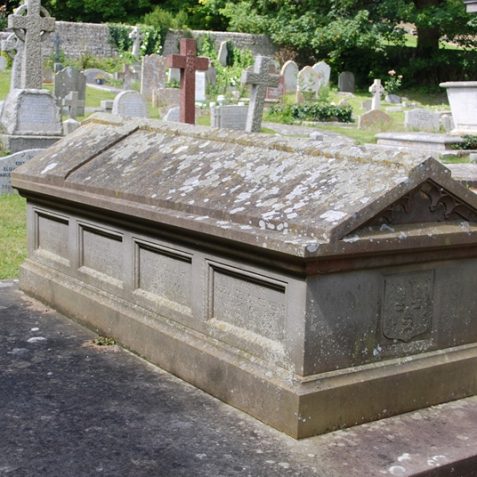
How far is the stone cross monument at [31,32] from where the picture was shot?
15438 mm

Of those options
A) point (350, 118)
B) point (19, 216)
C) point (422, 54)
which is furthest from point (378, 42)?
point (19, 216)

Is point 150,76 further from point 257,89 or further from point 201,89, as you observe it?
point 257,89

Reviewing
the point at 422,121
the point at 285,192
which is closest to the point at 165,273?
the point at 285,192

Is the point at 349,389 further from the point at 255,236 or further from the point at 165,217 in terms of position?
the point at 165,217

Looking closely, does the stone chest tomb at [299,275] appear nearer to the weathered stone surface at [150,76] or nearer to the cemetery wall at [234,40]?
the weathered stone surface at [150,76]

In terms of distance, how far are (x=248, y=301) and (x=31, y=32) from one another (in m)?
13.2

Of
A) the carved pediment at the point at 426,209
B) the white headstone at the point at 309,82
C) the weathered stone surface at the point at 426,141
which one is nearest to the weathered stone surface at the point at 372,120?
the white headstone at the point at 309,82

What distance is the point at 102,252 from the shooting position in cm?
497

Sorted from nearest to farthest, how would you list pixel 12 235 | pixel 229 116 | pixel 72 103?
pixel 12 235
pixel 229 116
pixel 72 103

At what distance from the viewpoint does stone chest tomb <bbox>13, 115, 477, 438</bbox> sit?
3441mm

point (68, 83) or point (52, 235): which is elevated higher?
point (68, 83)

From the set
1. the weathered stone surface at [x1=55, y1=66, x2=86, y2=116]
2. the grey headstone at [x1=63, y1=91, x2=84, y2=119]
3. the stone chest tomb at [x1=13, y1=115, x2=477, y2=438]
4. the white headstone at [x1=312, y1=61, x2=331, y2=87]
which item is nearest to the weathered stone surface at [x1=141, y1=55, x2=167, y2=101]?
the weathered stone surface at [x1=55, y1=66, x2=86, y2=116]

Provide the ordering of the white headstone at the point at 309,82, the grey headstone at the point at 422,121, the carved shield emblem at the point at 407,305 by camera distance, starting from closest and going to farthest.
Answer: the carved shield emblem at the point at 407,305 → the grey headstone at the point at 422,121 → the white headstone at the point at 309,82

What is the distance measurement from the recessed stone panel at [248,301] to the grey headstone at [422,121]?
1822 cm
